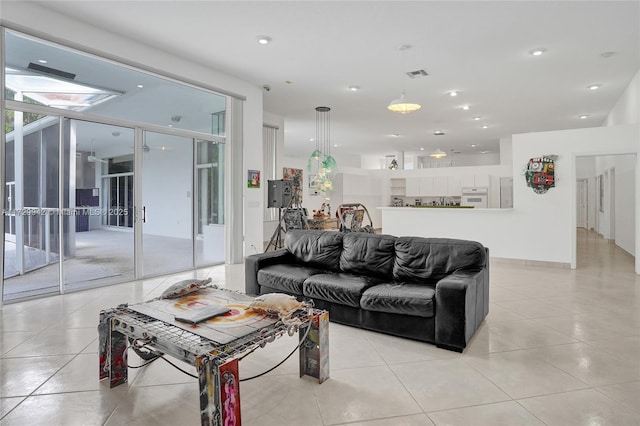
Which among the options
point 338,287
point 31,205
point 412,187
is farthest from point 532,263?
point 31,205

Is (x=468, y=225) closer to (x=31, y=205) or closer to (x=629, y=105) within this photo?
(x=629, y=105)

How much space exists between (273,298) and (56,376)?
5.17 feet

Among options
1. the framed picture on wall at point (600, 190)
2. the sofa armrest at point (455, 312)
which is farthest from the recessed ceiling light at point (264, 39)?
the framed picture on wall at point (600, 190)

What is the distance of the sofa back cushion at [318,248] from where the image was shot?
4012mm

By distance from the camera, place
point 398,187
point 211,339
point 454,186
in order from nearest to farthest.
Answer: point 211,339
point 454,186
point 398,187

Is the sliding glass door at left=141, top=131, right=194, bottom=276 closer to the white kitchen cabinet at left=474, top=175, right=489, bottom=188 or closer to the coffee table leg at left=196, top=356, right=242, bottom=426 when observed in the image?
the coffee table leg at left=196, top=356, right=242, bottom=426

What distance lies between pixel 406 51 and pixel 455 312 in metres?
4.01

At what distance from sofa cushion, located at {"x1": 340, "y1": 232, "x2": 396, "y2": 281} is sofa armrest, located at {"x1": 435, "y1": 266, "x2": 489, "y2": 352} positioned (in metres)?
0.81

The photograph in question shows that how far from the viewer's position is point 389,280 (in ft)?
11.8

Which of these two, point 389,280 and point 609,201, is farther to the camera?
point 609,201

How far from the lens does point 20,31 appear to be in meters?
4.04

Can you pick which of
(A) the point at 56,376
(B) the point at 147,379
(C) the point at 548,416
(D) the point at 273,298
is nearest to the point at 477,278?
(C) the point at 548,416

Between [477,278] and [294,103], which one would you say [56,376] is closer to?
[477,278]

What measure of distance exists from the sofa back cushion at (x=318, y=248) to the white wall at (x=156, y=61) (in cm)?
254
